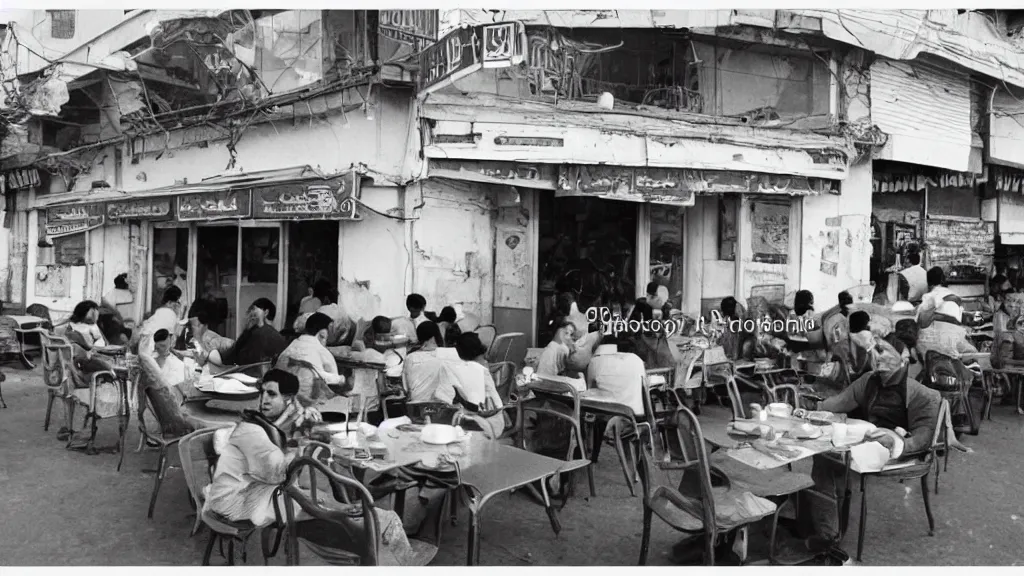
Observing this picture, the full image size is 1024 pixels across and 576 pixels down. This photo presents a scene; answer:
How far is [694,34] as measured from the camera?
1085 centimetres

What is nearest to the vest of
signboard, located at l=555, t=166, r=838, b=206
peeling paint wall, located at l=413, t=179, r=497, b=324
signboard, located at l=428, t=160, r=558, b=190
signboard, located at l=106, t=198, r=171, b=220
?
signboard, located at l=555, t=166, r=838, b=206

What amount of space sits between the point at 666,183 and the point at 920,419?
541 centimetres

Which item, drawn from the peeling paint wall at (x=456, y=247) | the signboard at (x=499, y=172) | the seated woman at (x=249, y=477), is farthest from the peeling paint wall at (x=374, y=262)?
the seated woman at (x=249, y=477)

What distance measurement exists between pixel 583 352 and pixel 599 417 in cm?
122

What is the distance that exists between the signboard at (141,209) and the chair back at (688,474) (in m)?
9.96

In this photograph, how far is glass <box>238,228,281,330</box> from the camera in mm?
11352

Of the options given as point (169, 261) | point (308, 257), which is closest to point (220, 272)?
point (169, 261)

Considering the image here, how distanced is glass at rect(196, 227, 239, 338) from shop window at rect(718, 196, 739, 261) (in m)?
7.37

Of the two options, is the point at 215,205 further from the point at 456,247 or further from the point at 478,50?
the point at 478,50

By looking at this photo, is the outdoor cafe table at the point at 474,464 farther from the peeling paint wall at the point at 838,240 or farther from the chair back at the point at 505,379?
the peeling paint wall at the point at 838,240

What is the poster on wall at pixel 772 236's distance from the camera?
1148cm

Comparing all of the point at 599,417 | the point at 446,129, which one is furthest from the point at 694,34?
the point at 599,417

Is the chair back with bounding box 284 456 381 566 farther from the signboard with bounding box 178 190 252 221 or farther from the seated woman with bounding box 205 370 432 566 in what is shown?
the signboard with bounding box 178 190 252 221

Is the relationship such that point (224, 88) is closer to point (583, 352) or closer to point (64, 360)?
point (64, 360)
